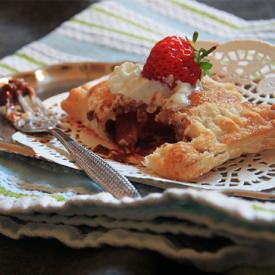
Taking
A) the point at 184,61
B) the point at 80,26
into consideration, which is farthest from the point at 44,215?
the point at 80,26

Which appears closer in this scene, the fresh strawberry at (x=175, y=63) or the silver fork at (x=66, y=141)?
the silver fork at (x=66, y=141)

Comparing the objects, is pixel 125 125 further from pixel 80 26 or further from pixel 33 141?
pixel 80 26

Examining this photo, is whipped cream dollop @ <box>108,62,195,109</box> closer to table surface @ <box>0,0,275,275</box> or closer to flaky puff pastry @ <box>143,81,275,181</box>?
flaky puff pastry @ <box>143,81,275,181</box>

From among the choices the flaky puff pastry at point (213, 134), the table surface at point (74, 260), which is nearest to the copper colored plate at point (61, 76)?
the flaky puff pastry at point (213, 134)

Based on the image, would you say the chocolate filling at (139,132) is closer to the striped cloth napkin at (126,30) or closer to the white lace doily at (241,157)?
the white lace doily at (241,157)

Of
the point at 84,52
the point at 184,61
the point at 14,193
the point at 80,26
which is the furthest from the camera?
the point at 80,26

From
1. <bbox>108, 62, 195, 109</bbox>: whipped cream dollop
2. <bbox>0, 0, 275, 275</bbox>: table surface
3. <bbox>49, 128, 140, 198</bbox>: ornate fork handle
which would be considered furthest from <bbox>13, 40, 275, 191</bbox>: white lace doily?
<bbox>0, 0, 275, 275</bbox>: table surface
